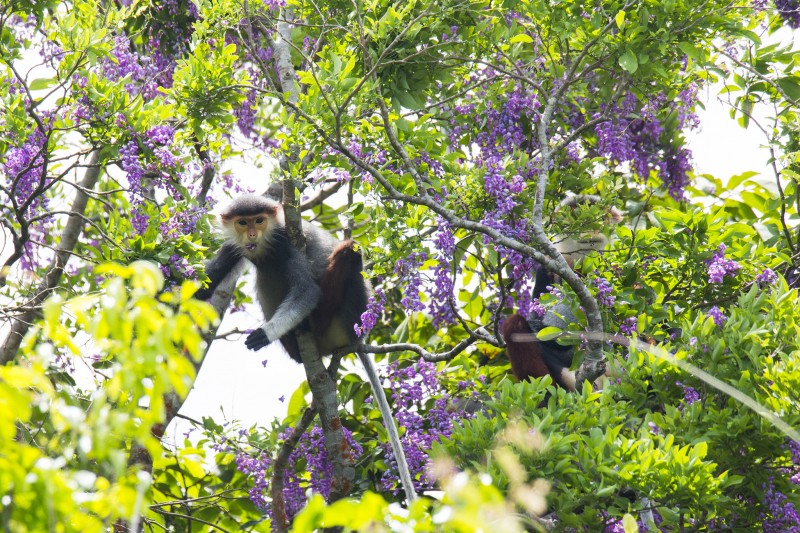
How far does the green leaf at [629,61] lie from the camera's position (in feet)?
12.3

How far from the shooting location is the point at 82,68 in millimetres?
3924

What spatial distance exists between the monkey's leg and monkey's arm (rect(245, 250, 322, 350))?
1.03m

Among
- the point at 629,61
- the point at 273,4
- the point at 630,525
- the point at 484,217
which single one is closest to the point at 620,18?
the point at 629,61

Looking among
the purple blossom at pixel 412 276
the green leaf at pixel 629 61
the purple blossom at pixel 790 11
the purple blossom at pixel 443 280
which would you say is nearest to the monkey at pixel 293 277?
A: the purple blossom at pixel 443 280

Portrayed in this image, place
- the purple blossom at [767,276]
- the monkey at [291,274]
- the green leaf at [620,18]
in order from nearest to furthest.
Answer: the green leaf at [620,18]
the purple blossom at [767,276]
the monkey at [291,274]

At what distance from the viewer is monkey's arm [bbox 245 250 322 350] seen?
4.90 meters

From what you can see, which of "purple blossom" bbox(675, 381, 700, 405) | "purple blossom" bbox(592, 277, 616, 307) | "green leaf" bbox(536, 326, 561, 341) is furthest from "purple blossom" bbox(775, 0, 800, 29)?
"purple blossom" bbox(675, 381, 700, 405)

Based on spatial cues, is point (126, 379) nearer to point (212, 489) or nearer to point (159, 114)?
point (159, 114)

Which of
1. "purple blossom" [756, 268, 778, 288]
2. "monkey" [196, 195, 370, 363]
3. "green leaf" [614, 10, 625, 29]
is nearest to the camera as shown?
"green leaf" [614, 10, 625, 29]

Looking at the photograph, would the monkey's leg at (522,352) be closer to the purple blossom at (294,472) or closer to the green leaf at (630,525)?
the purple blossom at (294,472)

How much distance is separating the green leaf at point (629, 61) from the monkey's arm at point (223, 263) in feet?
7.74

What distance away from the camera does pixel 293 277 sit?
200 inches

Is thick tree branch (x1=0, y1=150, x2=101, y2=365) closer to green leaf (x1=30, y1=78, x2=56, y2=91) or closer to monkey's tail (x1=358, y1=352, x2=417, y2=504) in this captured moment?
green leaf (x1=30, y1=78, x2=56, y2=91)

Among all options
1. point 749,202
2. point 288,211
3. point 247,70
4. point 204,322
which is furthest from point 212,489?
point 204,322
